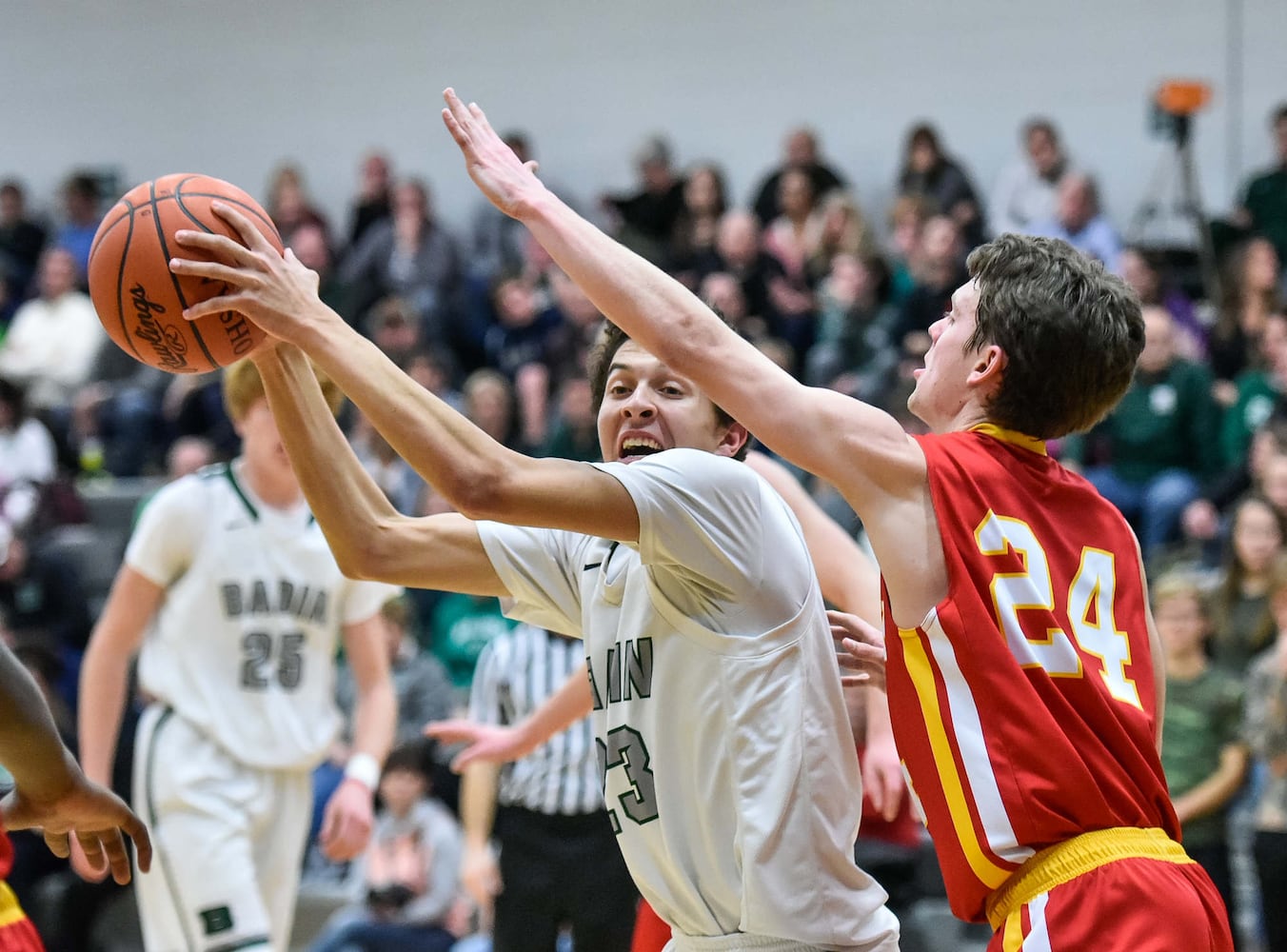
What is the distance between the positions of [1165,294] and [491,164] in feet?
29.3

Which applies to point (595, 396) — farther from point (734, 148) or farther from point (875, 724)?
point (734, 148)

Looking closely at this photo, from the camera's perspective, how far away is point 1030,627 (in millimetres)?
2902

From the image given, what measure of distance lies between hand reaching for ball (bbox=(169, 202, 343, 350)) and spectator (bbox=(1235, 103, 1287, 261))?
32.4ft

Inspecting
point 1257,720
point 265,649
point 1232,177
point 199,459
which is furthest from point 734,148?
point 265,649

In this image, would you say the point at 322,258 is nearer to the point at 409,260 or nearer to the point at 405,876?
the point at 409,260

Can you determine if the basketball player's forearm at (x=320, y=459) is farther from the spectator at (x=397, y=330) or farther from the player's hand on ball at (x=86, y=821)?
the spectator at (x=397, y=330)

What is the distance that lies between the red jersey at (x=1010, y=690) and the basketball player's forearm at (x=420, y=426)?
2.64 feet

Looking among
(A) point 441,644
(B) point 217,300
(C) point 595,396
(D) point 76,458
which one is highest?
(B) point 217,300

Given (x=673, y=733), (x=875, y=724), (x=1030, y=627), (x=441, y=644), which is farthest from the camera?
(x=441, y=644)

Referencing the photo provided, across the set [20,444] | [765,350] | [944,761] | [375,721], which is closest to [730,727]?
[944,761]

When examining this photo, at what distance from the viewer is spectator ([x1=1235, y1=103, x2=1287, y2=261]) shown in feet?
37.7

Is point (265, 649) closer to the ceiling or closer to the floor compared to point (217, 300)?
closer to the floor

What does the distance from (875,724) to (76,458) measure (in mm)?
10094

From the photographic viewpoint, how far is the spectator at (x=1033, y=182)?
12.4m
